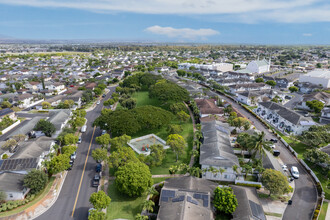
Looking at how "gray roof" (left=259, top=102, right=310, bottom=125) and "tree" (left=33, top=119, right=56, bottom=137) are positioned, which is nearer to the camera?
"tree" (left=33, top=119, right=56, bottom=137)

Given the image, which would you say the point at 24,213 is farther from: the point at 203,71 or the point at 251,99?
the point at 203,71

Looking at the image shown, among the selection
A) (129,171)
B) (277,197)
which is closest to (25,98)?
(129,171)

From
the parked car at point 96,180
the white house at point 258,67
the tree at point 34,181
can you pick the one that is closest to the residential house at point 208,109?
the parked car at point 96,180

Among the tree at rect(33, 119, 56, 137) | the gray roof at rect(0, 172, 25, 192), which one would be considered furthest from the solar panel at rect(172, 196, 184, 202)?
the tree at rect(33, 119, 56, 137)

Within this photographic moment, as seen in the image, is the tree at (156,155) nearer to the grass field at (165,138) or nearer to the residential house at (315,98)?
the grass field at (165,138)

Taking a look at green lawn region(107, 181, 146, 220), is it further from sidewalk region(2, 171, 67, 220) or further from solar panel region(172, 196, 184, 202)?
sidewalk region(2, 171, 67, 220)
